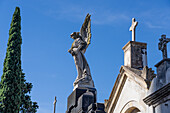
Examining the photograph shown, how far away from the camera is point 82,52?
1247cm

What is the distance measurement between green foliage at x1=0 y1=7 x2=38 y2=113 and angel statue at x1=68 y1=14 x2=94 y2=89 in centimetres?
447

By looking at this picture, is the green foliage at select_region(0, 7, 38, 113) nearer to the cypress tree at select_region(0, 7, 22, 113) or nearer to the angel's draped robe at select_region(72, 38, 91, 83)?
the cypress tree at select_region(0, 7, 22, 113)

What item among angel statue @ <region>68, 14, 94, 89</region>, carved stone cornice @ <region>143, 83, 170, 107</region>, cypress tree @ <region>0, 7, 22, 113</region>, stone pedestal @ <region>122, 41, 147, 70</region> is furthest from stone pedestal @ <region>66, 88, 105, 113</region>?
cypress tree @ <region>0, 7, 22, 113</region>

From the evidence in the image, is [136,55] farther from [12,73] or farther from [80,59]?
[12,73]

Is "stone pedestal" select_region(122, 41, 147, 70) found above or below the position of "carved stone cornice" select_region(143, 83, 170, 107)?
above

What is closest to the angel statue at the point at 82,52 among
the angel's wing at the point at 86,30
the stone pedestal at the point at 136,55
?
the angel's wing at the point at 86,30

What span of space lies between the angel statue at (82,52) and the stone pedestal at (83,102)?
0.30m

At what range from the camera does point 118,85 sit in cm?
1350

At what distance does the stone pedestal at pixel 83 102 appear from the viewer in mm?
9219

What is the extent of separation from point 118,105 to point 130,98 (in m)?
1.13

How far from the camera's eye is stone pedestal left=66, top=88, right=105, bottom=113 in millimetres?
9219

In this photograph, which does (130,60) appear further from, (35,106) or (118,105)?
(35,106)

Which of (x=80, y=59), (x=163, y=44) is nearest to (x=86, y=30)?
(x=80, y=59)

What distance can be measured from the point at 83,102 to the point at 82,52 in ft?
8.97
